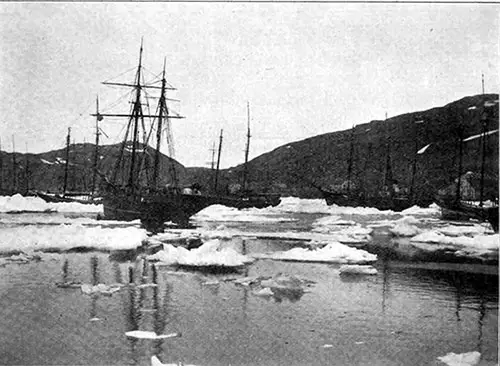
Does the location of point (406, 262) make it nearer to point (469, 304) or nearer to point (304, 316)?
point (469, 304)

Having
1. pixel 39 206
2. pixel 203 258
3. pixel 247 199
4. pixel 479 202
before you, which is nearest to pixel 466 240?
pixel 203 258

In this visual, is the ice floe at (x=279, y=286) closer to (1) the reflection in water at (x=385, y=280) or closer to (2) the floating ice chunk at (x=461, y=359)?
(1) the reflection in water at (x=385, y=280)

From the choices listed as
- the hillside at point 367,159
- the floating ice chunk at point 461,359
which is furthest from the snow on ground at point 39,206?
the floating ice chunk at point 461,359

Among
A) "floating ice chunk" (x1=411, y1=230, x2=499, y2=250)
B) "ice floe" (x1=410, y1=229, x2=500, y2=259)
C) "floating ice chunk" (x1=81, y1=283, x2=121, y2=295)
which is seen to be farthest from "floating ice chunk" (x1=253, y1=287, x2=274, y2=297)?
"floating ice chunk" (x1=411, y1=230, x2=499, y2=250)

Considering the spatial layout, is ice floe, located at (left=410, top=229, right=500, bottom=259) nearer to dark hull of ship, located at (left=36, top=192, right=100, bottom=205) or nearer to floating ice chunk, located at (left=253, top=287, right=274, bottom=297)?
floating ice chunk, located at (left=253, top=287, right=274, bottom=297)

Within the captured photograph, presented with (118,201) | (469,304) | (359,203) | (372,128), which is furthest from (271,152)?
(469,304)

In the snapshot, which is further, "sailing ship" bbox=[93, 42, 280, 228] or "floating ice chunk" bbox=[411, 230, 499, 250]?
"sailing ship" bbox=[93, 42, 280, 228]

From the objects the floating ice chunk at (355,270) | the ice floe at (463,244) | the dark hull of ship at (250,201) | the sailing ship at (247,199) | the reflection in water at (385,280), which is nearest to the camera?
the reflection in water at (385,280)
